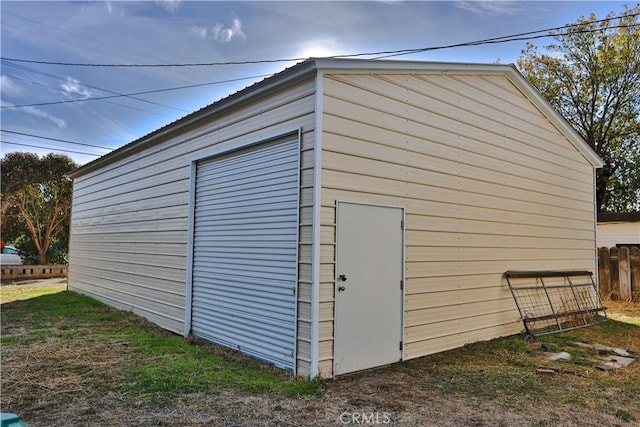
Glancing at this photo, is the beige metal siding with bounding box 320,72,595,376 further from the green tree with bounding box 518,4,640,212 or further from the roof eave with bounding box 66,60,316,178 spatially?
the green tree with bounding box 518,4,640,212

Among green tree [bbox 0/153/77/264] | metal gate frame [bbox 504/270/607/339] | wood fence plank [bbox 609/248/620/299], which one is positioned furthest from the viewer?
green tree [bbox 0/153/77/264]

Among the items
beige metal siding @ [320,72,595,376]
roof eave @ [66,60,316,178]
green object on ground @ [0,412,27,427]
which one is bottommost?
green object on ground @ [0,412,27,427]

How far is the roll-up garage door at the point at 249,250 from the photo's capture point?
4742 mm

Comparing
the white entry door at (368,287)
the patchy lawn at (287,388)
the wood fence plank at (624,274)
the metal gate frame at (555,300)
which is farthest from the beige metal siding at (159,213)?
the wood fence plank at (624,274)

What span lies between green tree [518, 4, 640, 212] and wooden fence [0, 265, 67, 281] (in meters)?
20.6

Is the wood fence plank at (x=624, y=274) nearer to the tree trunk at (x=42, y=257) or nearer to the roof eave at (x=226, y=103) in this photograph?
the roof eave at (x=226, y=103)

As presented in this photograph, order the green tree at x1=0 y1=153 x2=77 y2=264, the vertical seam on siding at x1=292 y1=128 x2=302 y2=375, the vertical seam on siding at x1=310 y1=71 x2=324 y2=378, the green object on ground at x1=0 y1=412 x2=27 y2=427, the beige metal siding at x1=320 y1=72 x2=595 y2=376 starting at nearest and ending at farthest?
the green object on ground at x1=0 y1=412 x2=27 y2=427, the vertical seam on siding at x1=310 y1=71 x2=324 y2=378, the vertical seam on siding at x1=292 y1=128 x2=302 y2=375, the beige metal siding at x1=320 y1=72 x2=595 y2=376, the green tree at x1=0 y1=153 x2=77 y2=264

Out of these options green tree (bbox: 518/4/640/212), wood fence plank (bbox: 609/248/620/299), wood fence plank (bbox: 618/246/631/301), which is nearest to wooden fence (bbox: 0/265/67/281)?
wood fence plank (bbox: 609/248/620/299)

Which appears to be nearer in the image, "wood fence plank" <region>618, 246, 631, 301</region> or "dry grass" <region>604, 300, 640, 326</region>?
"dry grass" <region>604, 300, 640, 326</region>

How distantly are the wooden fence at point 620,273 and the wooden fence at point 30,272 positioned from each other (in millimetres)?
17408

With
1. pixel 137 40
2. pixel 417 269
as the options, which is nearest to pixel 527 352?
pixel 417 269

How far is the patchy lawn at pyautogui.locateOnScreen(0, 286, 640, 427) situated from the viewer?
11.3ft

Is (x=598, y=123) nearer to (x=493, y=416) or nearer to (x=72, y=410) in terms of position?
(x=493, y=416)

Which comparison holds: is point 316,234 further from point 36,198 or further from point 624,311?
point 36,198
